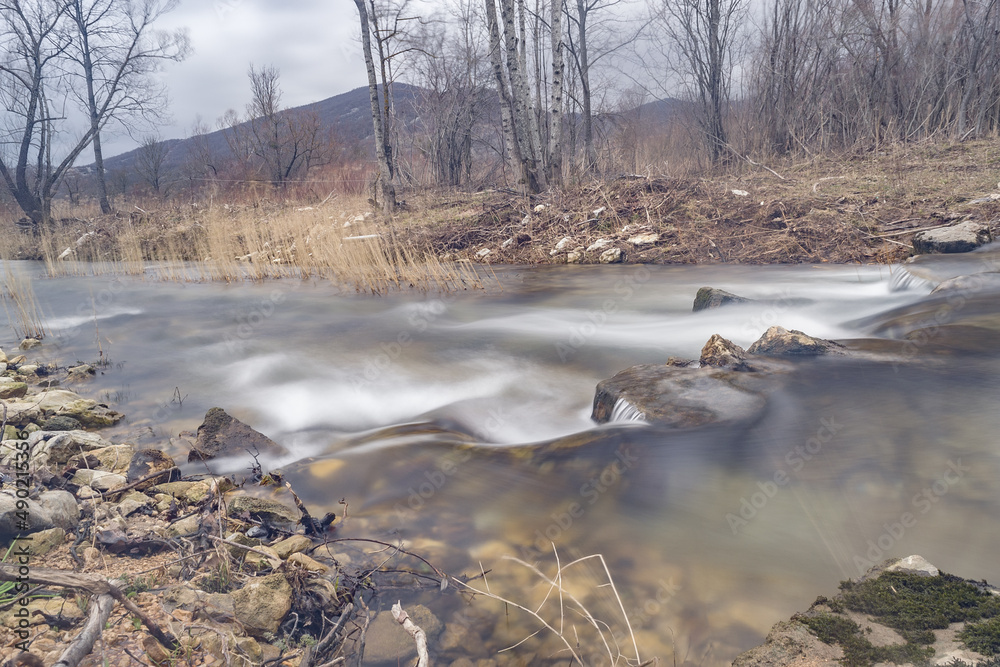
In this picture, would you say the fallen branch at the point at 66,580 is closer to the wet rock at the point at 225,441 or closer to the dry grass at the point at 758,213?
the wet rock at the point at 225,441

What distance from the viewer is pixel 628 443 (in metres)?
3.30

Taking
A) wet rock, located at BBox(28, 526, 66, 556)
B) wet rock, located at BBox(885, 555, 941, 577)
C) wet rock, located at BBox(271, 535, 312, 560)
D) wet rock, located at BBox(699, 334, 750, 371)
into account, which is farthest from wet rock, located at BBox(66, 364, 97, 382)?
wet rock, located at BBox(885, 555, 941, 577)

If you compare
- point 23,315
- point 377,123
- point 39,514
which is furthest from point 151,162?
point 39,514

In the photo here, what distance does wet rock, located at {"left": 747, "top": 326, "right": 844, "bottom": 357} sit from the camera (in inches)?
167

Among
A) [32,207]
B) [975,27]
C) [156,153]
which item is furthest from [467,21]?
[156,153]

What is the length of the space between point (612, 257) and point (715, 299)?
3.62 m

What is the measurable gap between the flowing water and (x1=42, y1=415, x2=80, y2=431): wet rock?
0.41 m

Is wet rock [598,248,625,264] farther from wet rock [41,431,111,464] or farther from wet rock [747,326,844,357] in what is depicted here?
wet rock [41,431,111,464]

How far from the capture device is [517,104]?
12.6 meters

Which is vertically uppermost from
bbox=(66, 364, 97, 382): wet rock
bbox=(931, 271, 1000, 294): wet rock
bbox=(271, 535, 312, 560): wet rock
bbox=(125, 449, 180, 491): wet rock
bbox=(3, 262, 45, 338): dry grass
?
bbox=(3, 262, 45, 338): dry grass

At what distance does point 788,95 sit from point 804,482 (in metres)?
14.0

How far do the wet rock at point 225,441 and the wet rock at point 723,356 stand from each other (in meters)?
3.04

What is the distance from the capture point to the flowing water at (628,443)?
2.28 metres

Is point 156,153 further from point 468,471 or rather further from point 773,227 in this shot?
point 468,471
